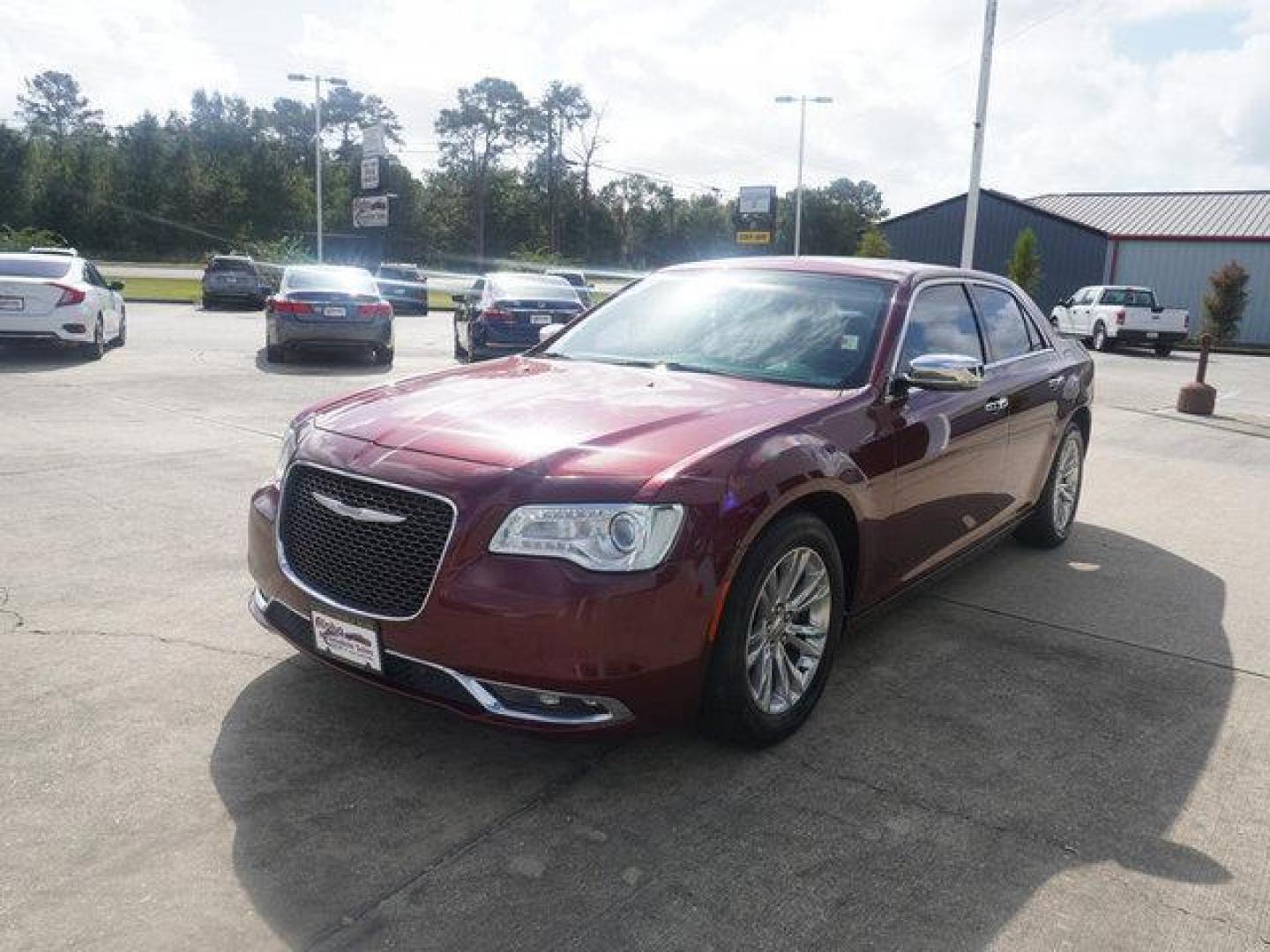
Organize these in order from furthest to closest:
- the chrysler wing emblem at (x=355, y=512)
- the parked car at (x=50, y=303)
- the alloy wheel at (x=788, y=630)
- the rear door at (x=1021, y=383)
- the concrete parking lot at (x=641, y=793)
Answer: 1. the parked car at (x=50, y=303)
2. the rear door at (x=1021, y=383)
3. the alloy wheel at (x=788, y=630)
4. the chrysler wing emblem at (x=355, y=512)
5. the concrete parking lot at (x=641, y=793)

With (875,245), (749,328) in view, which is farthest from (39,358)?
(875,245)

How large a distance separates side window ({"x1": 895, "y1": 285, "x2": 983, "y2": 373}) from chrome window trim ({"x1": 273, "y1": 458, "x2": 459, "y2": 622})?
6.80 feet

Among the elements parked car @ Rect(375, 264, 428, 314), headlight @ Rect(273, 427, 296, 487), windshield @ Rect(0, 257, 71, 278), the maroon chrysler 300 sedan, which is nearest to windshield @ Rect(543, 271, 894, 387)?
the maroon chrysler 300 sedan

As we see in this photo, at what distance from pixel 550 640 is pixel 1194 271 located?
41.2 m

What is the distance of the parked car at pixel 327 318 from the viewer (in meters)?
14.6

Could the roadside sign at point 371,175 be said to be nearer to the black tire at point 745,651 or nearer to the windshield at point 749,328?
the windshield at point 749,328

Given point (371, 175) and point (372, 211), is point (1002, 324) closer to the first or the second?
point (372, 211)

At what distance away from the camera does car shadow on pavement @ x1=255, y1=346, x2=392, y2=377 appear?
14055 mm

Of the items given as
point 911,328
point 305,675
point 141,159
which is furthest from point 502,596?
point 141,159

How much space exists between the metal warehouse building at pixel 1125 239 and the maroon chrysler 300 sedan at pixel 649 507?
1490 inches

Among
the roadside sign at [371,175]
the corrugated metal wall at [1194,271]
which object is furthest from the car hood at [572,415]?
the roadside sign at [371,175]

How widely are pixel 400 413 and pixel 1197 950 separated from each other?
2769 mm

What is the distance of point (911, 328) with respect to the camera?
4434mm

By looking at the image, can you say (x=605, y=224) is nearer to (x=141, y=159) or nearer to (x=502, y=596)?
(x=141, y=159)
